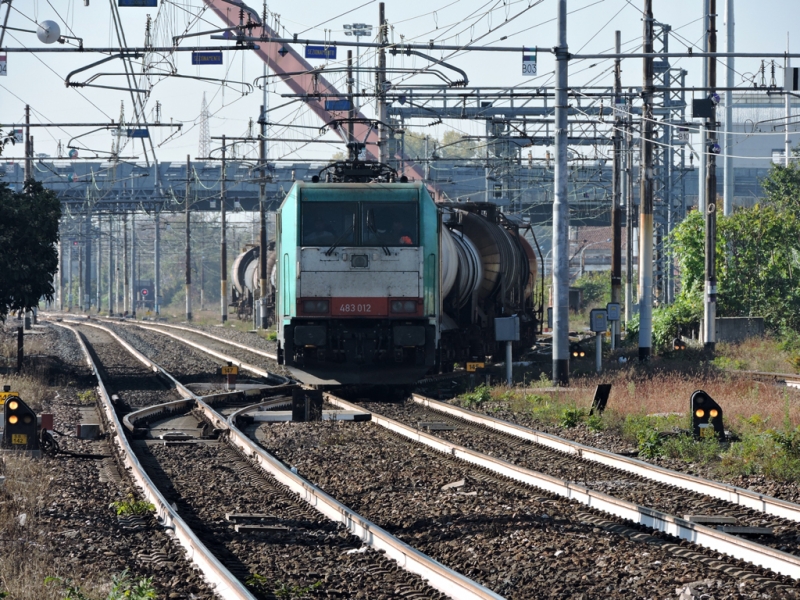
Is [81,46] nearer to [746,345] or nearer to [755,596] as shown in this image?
[755,596]

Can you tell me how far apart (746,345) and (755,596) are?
2260cm

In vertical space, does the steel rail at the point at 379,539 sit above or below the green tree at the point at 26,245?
below

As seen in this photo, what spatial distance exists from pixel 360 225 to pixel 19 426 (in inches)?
284

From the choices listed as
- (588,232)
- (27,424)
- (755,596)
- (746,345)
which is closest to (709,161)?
(746,345)

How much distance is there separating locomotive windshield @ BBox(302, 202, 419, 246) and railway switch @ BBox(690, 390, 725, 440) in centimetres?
640

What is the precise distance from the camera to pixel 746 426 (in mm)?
13633

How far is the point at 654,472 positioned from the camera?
10906mm

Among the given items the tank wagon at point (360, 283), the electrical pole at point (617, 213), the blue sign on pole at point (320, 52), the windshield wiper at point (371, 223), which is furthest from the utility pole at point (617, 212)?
the windshield wiper at point (371, 223)

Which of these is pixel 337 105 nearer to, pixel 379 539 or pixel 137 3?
pixel 137 3

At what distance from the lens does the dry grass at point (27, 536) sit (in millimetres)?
6730

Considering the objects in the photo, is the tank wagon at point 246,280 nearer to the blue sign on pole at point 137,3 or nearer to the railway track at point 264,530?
the blue sign on pole at point 137,3

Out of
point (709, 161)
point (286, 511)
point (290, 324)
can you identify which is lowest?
point (286, 511)

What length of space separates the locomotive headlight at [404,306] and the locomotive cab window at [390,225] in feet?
3.08

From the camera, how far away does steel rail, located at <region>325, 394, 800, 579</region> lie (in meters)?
7.16
